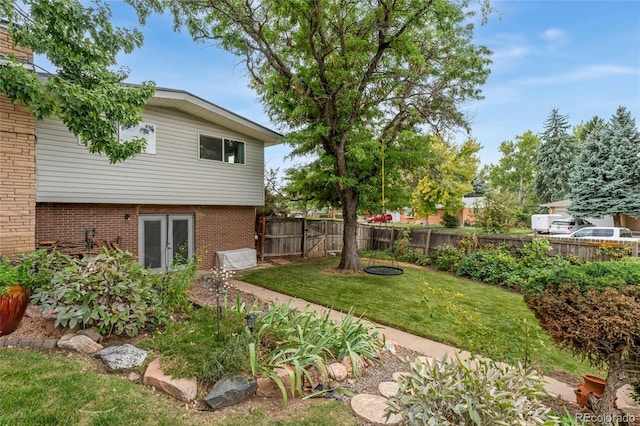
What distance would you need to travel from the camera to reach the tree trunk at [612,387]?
2766mm

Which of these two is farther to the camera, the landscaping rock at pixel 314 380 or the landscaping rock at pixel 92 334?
the landscaping rock at pixel 92 334

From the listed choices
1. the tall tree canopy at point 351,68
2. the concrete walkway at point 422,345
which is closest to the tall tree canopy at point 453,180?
the tall tree canopy at point 351,68

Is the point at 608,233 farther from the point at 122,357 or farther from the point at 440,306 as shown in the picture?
the point at 122,357

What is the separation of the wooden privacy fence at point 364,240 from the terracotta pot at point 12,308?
313 inches

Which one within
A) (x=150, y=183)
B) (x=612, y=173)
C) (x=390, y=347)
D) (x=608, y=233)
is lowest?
(x=390, y=347)

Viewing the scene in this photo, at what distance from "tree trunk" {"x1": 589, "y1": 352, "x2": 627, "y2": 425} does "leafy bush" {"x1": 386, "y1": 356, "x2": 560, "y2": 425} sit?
0.81m

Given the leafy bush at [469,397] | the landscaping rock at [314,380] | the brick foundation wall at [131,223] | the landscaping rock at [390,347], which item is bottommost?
the landscaping rock at [390,347]

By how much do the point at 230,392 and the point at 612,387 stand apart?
348 centimetres

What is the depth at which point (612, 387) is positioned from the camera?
2826mm

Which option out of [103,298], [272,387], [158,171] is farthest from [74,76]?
[272,387]

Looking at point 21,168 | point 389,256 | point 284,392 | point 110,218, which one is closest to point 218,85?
point 110,218

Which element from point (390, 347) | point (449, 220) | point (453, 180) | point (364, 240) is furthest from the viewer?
point (449, 220)

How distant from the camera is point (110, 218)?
8.26m

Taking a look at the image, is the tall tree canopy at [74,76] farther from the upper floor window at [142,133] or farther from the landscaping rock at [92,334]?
the landscaping rock at [92,334]
